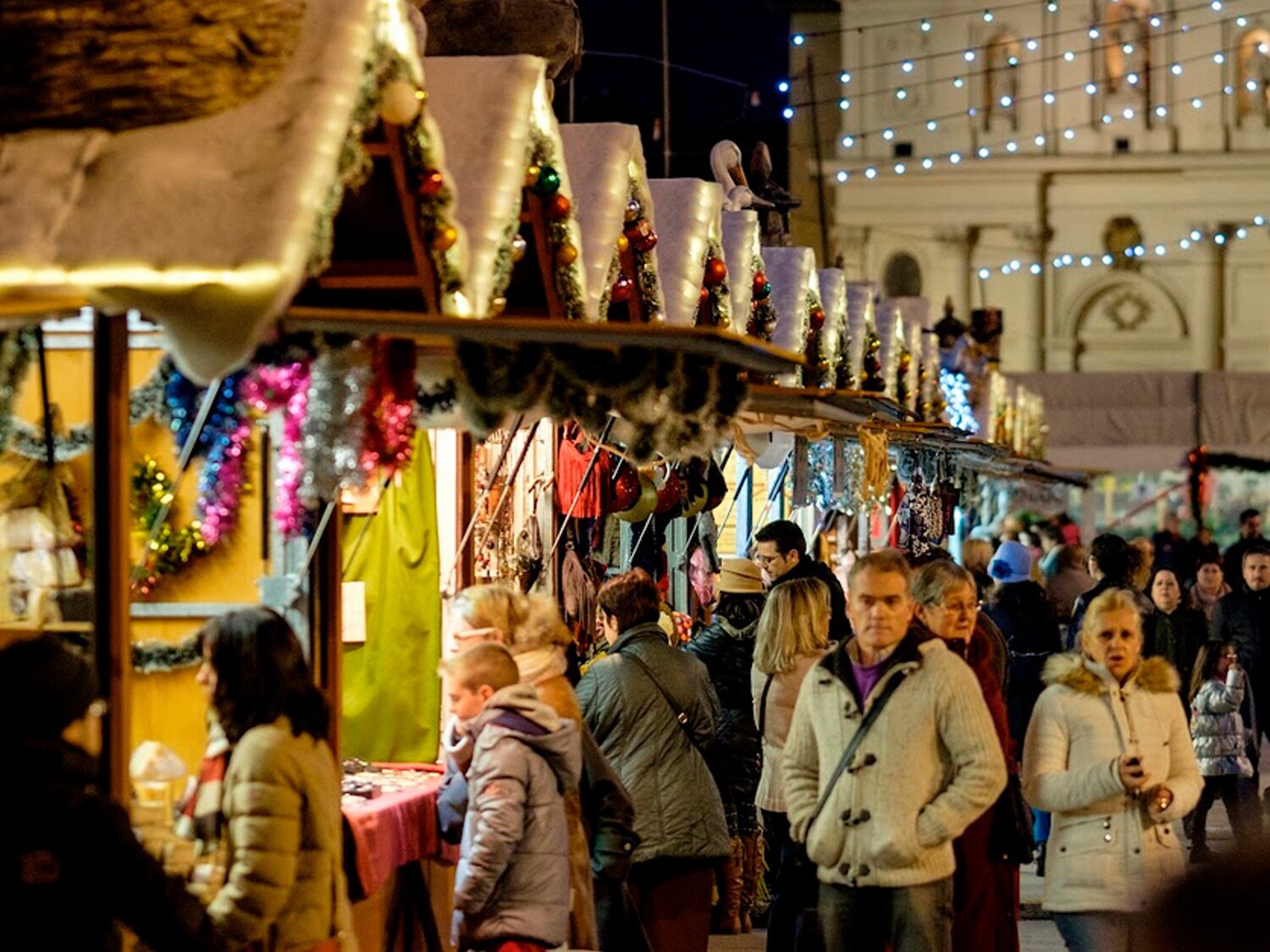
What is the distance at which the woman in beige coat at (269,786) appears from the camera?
225 inches

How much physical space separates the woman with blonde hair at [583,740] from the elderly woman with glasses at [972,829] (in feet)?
3.90

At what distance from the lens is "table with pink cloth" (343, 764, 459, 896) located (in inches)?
295

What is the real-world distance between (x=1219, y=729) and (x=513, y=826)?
23.7 ft

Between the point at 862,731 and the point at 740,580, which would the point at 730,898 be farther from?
the point at 862,731

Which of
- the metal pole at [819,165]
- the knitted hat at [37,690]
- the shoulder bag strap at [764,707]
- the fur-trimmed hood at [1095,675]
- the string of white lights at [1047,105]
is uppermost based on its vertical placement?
the string of white lights at [1047,105]

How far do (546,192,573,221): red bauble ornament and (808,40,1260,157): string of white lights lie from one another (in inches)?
1670

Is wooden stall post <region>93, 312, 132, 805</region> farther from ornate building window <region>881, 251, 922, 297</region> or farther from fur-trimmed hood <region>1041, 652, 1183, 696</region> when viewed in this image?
ornate building window <region>881, 251, 922, 297</region>

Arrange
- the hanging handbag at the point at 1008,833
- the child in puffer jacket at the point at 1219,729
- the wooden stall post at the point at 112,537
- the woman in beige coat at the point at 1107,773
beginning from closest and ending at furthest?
the wooden stall post at the point at 112,537 < the woman in beige coat at the point at 1107,773 < the hanging handbag at the point at 1008,833 < the child in puffer jacket at the point at 1219,729

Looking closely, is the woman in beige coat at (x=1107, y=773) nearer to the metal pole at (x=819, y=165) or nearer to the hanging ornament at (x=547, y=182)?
the hanging ornament at (x=547, y=182)

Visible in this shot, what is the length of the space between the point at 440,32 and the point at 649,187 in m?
1.06

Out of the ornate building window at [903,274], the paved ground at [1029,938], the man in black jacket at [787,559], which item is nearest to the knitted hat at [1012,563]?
the paved ground at [1029,938]

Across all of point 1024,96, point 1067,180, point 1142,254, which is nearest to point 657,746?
point 1024,96

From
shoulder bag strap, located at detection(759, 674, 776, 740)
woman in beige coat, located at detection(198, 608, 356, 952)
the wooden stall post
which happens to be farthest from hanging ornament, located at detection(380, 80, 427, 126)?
shoulder bag strap, located at detection(759, 674, 776, 740)

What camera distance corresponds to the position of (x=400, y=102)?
19.4 feet
